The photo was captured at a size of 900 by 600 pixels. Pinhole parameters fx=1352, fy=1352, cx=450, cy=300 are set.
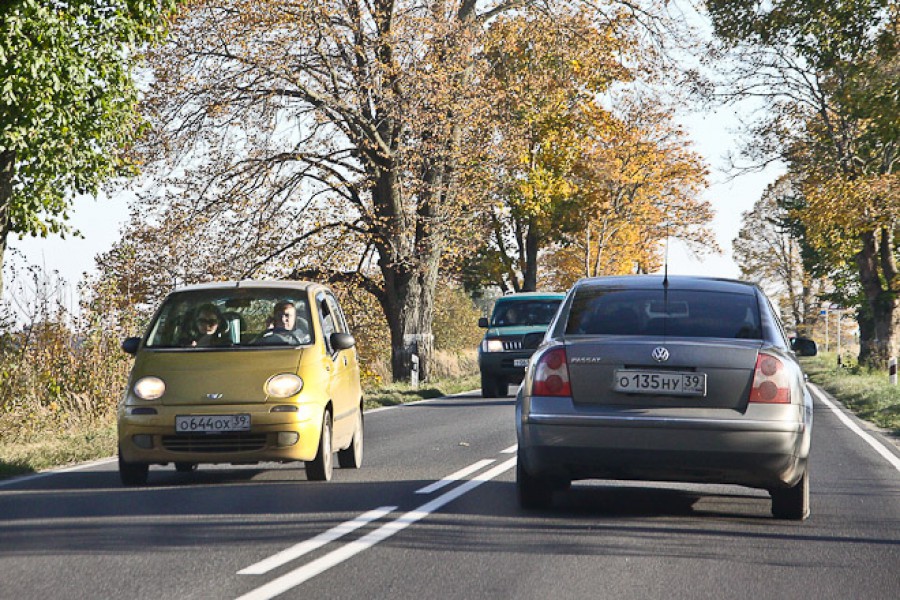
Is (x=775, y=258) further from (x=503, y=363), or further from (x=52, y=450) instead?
(x=52, y=450)

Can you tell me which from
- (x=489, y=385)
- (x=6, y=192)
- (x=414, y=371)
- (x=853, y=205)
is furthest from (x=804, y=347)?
(x=853, y=205)

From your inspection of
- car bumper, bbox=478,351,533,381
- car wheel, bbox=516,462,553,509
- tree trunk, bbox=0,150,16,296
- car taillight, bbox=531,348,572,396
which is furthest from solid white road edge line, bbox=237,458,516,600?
car bumper, bbox=478,351,533,381

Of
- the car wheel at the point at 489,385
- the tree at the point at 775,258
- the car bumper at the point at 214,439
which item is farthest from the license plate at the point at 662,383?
the tree at the point at 775,258

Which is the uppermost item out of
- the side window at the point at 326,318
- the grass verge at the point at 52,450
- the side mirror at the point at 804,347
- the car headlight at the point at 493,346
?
the side window at the point at 326,318

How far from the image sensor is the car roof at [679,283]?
9.41m

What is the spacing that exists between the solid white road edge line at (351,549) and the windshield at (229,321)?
2054mm

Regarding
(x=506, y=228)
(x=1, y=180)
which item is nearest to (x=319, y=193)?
(x=1, y=180)

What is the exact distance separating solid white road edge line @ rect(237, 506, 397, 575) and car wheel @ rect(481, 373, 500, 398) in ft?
54.3

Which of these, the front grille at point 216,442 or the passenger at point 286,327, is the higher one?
the passenger at point 286,327

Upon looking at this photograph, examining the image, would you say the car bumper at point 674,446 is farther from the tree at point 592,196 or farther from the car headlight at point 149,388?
the tree at point 592,196

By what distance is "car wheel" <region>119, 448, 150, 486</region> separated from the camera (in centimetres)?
1050

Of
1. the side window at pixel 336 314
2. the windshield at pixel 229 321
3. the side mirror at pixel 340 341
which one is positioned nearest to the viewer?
the windshield at pixel 229 321

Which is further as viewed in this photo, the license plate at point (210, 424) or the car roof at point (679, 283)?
the license plate at point (210, 424)

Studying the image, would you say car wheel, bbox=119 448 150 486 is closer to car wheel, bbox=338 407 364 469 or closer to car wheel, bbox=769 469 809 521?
car wheel, bbox=338 407 364 469
